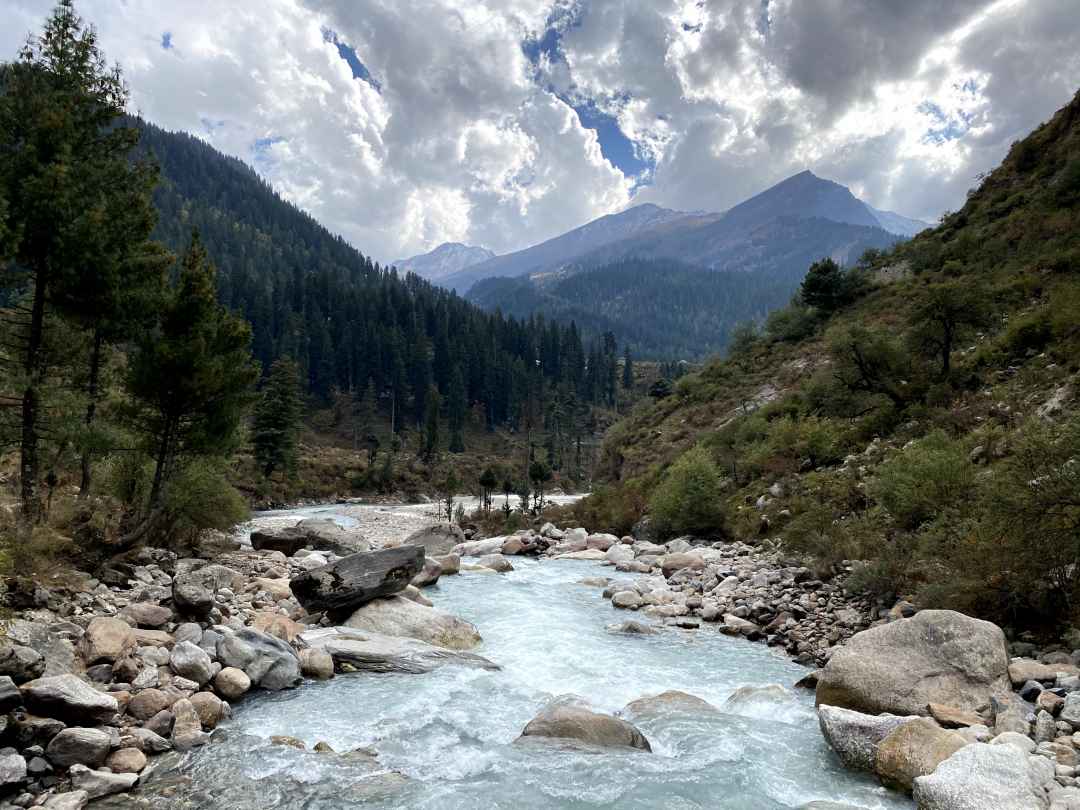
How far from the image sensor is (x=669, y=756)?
7.89 m

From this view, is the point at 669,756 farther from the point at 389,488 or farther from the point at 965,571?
the point at 389,488

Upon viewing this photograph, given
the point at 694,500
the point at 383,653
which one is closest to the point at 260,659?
the point at 383,653

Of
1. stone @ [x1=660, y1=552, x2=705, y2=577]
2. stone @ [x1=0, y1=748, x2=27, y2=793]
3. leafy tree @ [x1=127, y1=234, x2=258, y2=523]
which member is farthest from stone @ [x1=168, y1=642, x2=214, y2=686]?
stone @ [x1=660, y1=552, x2=705, y2=577]

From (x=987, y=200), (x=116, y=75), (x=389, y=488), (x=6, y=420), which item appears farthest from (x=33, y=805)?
(x=389, y=488)

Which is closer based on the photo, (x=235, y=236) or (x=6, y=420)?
(x=6, y=420)

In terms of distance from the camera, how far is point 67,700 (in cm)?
692

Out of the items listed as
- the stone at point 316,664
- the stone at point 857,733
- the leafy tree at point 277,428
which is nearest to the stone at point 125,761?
the stone at point 316,664

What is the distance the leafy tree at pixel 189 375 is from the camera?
51.7 ft

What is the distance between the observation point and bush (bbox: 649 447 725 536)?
80.3 ft

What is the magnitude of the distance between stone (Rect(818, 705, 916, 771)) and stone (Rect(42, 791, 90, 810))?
8376mm

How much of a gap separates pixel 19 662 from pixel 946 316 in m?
26.8

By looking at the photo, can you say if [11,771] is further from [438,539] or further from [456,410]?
[456,410]

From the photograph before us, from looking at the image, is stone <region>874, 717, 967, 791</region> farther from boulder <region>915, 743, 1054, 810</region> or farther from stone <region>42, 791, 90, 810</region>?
stone <region>42, 791, 90, 810</region>

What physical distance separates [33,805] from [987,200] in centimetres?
5137
